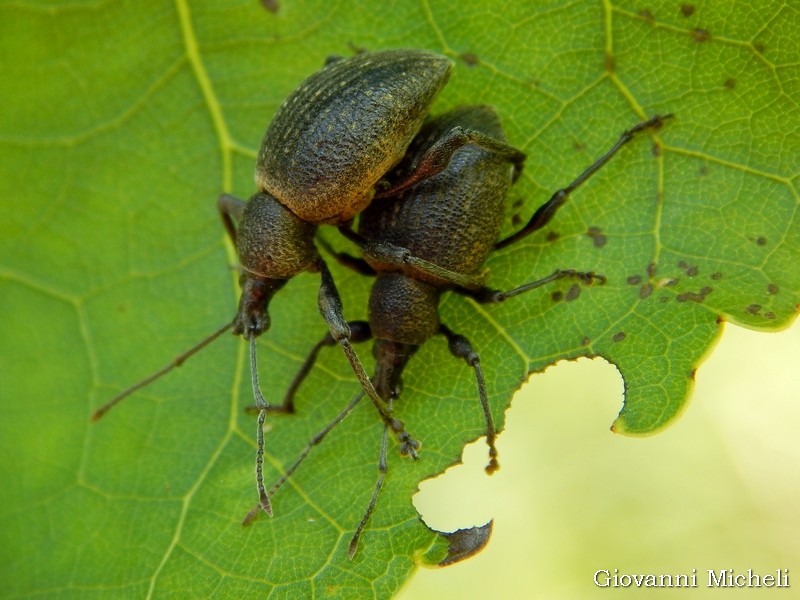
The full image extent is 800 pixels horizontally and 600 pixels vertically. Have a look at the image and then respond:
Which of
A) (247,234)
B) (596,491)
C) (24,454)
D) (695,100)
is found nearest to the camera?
(695,100)

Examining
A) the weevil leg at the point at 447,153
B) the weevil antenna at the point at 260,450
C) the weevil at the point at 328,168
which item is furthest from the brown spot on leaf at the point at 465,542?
the weevil leg at the point at 447,153

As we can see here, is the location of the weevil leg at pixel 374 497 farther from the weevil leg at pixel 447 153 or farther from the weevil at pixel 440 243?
the weevil leg at pixel 447 153

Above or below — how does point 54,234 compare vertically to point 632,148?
below

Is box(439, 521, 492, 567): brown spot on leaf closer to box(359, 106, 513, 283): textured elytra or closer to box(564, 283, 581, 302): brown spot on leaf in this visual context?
box(564, 283, 581, 302): brown spot on leaf

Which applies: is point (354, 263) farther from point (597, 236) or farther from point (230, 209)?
point (597, 236)

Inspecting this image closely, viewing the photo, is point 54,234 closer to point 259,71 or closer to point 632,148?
point 259,71

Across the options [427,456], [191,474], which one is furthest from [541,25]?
[191,474]

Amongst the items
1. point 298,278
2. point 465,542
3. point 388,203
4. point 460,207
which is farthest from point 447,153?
point 465,542
